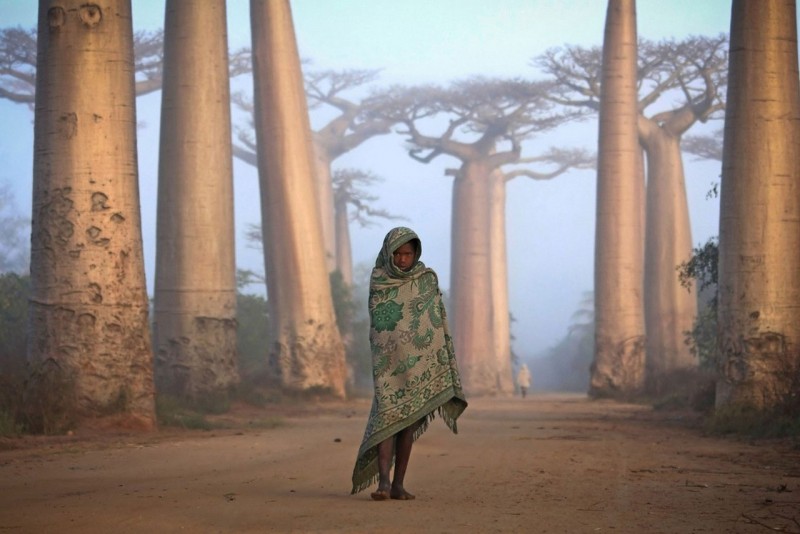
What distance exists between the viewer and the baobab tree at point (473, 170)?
139 feet

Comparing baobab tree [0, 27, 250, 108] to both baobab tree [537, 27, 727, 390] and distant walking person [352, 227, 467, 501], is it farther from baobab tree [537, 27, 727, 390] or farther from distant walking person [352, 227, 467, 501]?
distant walking person [352, 227, 467, 501]

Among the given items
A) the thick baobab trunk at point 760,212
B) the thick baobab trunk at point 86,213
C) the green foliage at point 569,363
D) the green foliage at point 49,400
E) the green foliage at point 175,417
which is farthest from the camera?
the green foliage at point 569,363

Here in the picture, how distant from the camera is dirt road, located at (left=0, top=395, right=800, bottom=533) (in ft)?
19.1

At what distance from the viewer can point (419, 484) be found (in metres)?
7.66

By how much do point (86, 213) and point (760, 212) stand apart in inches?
268

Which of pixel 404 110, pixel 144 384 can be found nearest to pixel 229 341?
pixel 144 384

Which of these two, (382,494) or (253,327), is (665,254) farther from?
(382,494)

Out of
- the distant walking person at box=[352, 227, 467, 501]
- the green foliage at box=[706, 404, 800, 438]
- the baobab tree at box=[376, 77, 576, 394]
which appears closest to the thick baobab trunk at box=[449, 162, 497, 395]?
the baobab tree at box=[376, 77, 576, 394]

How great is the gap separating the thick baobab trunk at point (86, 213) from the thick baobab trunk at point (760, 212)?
608cm

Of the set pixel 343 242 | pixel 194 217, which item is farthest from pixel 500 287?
pixel 194 217

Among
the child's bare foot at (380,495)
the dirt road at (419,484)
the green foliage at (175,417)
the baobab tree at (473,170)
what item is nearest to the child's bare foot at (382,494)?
the child's bare foot at (380,495)

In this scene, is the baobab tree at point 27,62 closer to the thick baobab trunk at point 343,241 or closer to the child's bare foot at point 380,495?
the thick baobab trunk at point 343,241

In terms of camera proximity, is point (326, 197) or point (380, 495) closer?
point (380, 495)

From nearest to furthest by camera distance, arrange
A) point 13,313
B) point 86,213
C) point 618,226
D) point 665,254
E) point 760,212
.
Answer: point 86,213 < point 760,212 < point 13,313 < point 618,226 < point 665,254
